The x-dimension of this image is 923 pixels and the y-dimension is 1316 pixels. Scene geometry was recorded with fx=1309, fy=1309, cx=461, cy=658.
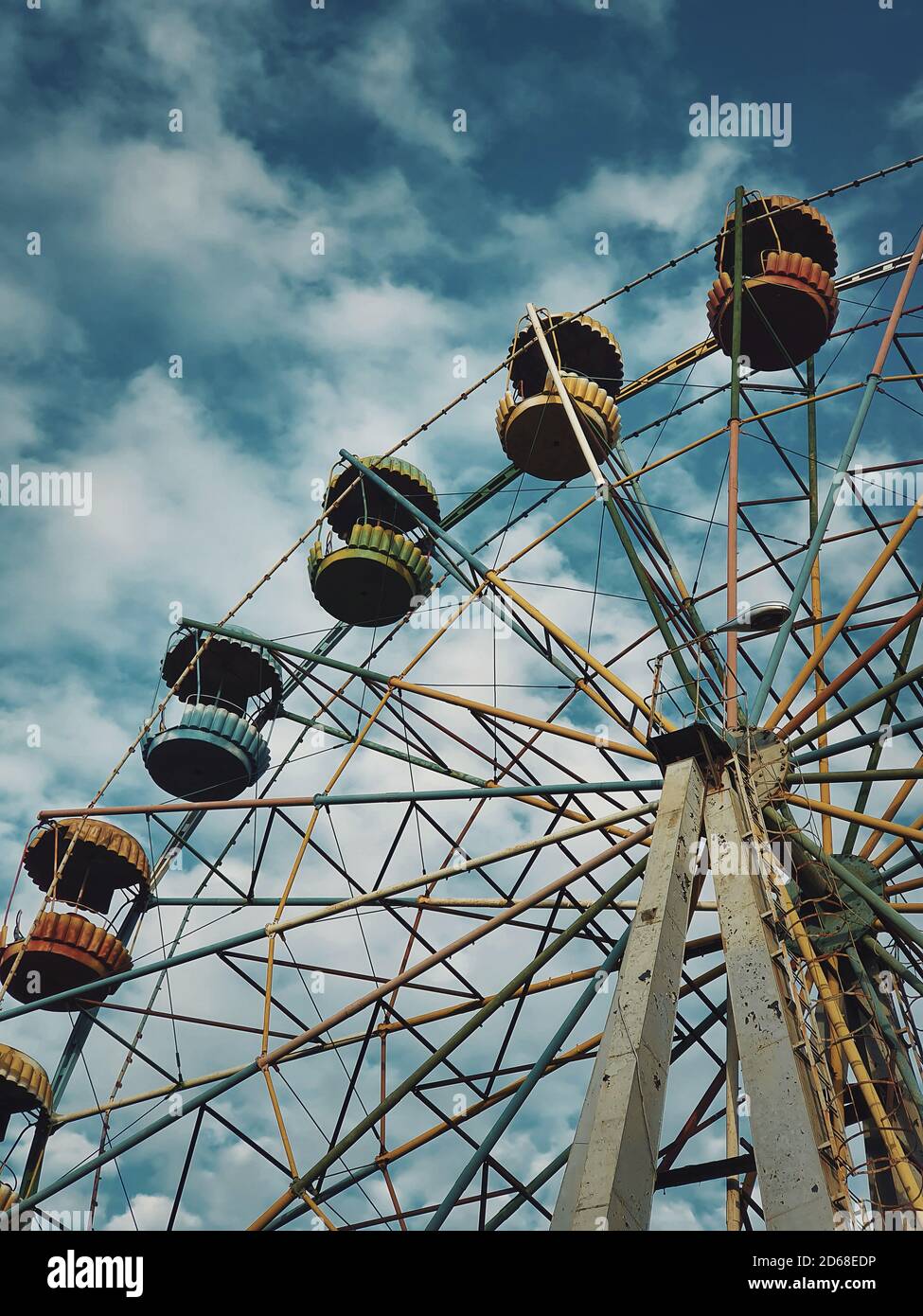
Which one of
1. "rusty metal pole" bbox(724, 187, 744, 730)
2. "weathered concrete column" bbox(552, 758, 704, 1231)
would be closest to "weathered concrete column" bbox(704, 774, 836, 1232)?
"weathered concrete column" bbox(552, 758, 704, 1231)

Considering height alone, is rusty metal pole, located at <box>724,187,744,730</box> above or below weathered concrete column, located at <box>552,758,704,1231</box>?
above

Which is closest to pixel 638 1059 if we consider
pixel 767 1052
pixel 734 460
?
→ pixel 767 1052

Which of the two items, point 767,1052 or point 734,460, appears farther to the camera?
point 734,460

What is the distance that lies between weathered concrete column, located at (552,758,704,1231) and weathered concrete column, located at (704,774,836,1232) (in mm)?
393

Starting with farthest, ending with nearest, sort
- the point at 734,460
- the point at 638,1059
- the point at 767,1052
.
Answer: the point at 734,460
the point at 767,1052
the point at 638,1059

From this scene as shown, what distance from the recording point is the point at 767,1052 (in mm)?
10727

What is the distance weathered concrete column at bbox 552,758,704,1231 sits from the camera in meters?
9.43

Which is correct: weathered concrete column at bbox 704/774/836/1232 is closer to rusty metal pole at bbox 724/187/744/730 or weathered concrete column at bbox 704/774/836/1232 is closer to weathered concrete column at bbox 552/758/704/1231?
weathered concrete column at bbox 552/758/704/1231

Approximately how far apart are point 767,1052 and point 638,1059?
114cm

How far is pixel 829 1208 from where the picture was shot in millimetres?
9289

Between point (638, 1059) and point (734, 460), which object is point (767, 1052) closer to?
point (638, 1059)

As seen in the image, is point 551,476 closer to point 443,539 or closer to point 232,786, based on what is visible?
point 443,539

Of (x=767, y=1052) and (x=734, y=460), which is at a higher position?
(x=734, y=460)
